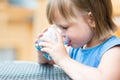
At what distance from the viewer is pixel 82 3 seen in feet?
3.48

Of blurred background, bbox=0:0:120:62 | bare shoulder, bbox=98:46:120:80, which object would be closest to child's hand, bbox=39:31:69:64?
bare shoulder, bbox=98:46:120:80

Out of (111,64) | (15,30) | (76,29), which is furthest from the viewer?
(15,30)

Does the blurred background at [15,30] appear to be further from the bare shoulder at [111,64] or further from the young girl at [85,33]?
the bare shoulder at [111,64]

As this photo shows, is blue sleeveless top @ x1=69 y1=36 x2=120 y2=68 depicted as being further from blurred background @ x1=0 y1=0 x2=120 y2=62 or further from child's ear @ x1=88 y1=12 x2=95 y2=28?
blurred background @ x1=0 y1=0 x2=120 y2=62

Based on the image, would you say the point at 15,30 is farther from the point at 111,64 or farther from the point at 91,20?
the point at 111,64

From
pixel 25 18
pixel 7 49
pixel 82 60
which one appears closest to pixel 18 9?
pixel 25 18

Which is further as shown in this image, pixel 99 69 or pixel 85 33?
pixel 85 33

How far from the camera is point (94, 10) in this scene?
1.08 metres

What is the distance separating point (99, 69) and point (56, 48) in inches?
5.5

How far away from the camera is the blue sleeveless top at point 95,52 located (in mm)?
1018

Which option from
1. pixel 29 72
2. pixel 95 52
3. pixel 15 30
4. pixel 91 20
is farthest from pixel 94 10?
pixel 15 30

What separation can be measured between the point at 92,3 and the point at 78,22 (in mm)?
77

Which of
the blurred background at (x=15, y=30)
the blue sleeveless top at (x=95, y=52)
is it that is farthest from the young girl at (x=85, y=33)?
the blurred background at (x=15, y=30)

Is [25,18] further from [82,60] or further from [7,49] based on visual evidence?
[82,60]
